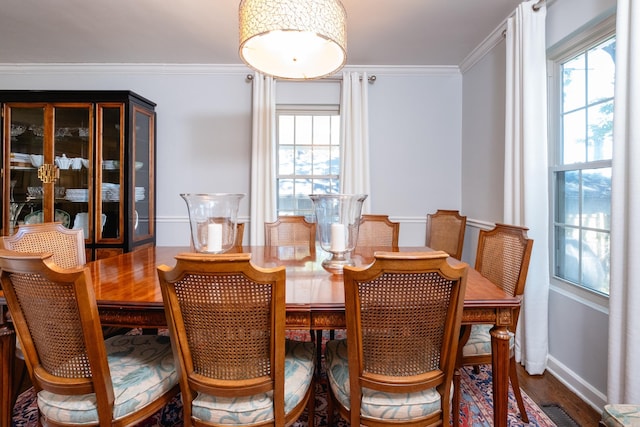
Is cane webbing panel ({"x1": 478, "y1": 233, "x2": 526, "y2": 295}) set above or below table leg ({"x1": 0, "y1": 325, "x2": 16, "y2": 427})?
above

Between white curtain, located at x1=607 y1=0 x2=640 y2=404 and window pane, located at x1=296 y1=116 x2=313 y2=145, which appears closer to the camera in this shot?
white curtain, located at x1=607 y1=0 x2=640 y2=404

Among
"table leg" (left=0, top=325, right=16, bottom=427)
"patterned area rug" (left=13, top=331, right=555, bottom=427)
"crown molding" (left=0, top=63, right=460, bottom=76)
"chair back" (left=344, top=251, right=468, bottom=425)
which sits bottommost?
"patterned area rug" (left=13, top=331, right=555, bottom=427)

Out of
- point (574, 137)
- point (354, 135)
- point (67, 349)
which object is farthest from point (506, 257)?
point (354, 135)

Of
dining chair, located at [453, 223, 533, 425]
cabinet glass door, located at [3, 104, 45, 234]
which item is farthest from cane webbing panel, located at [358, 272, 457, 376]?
cabinet glass door, located at [3, 104, 45, 234]

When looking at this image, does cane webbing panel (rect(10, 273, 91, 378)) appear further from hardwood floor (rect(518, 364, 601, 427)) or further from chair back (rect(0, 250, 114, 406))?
hardwood floor (rect(518, 364, 601, 427))

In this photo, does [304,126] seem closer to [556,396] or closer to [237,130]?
[237,130]

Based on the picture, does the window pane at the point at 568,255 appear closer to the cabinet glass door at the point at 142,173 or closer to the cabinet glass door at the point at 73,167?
the cabinet glass door at the point at 142,173

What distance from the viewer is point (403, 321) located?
102cm

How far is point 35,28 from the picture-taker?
2.63 m

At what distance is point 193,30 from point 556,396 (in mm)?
3544

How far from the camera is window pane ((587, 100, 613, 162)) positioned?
5.92ft

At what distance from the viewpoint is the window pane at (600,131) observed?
1.80 meters

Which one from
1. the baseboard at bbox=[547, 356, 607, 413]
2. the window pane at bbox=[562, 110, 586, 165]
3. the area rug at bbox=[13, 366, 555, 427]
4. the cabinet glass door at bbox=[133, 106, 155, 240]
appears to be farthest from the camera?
the cabinet glass door at bbox=[133, 106, 155, 240]

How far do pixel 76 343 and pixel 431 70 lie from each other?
3.56 meters
